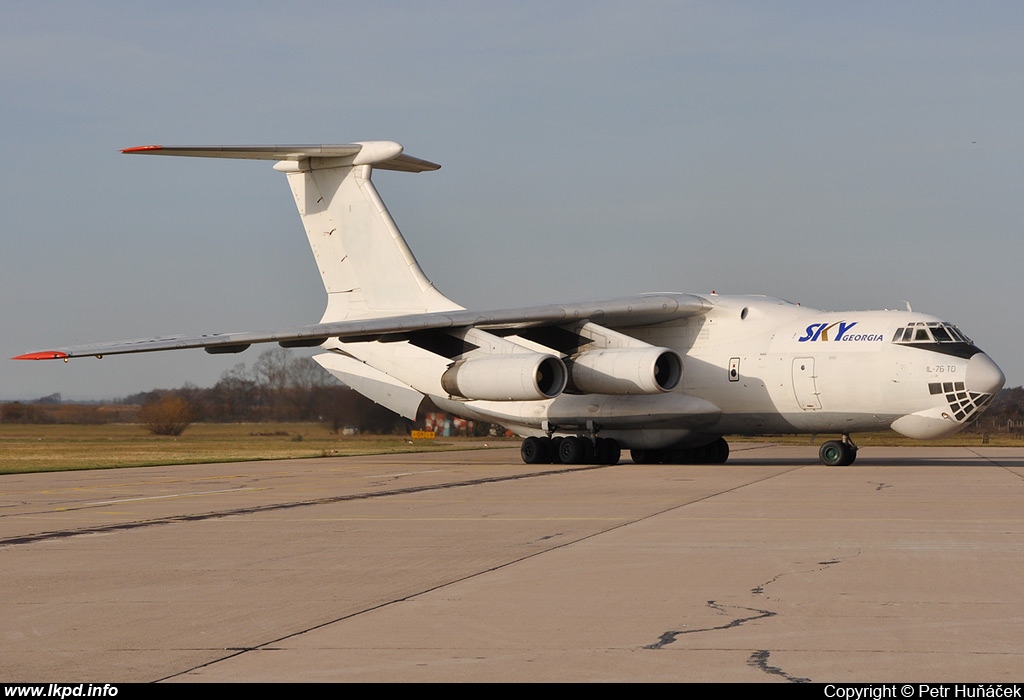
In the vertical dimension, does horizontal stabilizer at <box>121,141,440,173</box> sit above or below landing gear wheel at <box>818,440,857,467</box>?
above

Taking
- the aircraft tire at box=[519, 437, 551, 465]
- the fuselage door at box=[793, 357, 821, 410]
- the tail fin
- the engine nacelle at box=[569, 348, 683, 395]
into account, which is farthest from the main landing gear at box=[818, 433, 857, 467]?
the tail fin

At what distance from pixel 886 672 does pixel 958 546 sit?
468 centimetres

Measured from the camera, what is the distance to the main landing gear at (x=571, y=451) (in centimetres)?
2370

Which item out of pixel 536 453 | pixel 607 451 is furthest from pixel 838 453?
pixel 536 453

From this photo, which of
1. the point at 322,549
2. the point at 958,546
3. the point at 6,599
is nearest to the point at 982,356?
the point at 958,546

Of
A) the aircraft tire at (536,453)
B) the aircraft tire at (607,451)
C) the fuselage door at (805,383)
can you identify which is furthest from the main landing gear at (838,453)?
the aircraft tire at (536,453)

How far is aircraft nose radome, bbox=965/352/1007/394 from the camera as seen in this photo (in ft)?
66.3

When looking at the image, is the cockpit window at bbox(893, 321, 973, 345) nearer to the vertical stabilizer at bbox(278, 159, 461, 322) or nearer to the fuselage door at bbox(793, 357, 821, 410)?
the fuselage door at bbox(793, 357, 821, 410)

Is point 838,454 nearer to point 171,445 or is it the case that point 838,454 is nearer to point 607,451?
point 607,451

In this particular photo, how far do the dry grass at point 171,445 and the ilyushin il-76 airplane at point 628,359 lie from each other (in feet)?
14.5

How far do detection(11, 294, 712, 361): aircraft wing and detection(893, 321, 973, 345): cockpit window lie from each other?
3933mm

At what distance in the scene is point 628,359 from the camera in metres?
21.6

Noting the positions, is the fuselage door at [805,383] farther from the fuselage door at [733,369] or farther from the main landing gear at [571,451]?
the main landing gear at [571,451]
